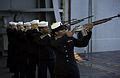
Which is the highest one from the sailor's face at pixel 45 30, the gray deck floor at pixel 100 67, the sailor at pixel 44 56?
the sailor's face at pixel 45 30

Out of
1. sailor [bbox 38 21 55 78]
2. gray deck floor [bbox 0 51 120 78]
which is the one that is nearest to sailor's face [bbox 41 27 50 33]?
sailor [bbox 38 21 55 78]

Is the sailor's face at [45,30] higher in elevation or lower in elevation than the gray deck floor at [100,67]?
higher

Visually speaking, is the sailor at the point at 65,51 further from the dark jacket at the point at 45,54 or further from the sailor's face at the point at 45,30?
the dark jacket at the point at 45,54

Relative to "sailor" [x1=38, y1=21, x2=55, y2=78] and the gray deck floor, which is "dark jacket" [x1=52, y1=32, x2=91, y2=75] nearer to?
"sailor" [x1=38, y1=21, x2=55, y2=78]

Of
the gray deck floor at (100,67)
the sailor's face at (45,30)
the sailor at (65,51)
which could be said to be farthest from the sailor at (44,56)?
the gray deck floor at (100,67)

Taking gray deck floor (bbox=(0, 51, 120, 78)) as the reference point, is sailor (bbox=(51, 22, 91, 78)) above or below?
above

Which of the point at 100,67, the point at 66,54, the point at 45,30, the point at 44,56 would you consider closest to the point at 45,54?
the point at 44,56

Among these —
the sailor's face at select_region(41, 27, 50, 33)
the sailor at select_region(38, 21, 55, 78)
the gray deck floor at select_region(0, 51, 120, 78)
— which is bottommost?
the gray deck floor at select_region(0, 51, 120, 78)

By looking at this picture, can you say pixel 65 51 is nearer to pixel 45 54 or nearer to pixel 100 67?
pixel 45 54

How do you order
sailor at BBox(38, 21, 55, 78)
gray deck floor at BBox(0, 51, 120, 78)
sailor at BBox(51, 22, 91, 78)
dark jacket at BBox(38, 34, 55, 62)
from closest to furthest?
sailor at BBox(51, 22, 91, 78), sailor at BBox(38, 21, 55, 78), dark jacket at BBox(38, 34, 55, 62), gray deck floor at BBox(0, 51, 120, 78)

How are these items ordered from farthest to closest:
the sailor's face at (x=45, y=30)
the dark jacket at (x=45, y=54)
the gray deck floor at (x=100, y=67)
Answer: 1. the gray deck floor at (x=100, y=67)
2. the dark jacket at (x=45, y=54)
3. the sailor's face at (x=45, y=30)

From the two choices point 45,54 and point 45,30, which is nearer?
point 45,30

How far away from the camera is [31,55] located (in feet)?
27.3

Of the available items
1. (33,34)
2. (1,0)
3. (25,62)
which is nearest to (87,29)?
(33,34)
